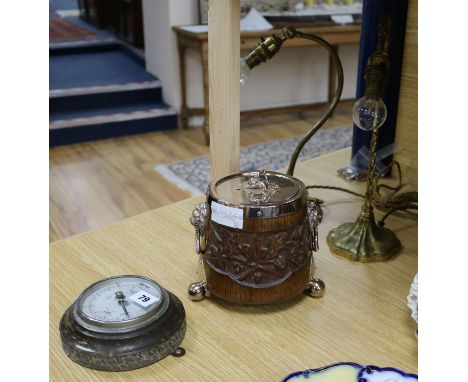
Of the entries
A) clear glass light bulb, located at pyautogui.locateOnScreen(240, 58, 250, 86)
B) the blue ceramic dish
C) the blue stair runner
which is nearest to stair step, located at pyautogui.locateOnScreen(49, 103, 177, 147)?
the blue stair runner

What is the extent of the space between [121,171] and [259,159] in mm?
853

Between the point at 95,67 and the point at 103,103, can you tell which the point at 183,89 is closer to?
the point at 103,103

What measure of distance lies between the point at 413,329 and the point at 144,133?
10.6ft

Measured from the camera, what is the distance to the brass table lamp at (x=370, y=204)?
0.88m

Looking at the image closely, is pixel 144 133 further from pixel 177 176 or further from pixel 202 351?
pixel 202 351

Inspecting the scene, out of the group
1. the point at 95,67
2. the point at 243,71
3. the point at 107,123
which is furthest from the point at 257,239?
the point at 95,67

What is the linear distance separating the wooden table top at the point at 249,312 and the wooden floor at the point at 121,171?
1444 mm

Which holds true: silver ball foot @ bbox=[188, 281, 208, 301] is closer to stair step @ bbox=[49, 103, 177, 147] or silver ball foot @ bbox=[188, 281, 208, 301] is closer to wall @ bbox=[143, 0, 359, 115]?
stair step @ bbox=[49, 103, 177, 147]

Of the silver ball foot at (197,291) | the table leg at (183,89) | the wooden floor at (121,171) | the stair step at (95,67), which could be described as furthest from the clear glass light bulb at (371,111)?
the stair step at (95,67)

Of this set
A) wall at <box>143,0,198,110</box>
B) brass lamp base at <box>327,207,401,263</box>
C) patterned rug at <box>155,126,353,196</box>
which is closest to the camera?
brass lamp base at <box>327,207,401,263</box>

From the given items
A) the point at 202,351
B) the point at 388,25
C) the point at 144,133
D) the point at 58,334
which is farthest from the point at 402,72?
the point at 144,133

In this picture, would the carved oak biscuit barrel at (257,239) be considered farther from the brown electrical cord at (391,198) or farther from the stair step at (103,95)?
the stair step at (103,95)

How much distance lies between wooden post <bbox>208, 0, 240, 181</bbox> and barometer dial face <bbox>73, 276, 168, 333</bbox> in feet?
0.72

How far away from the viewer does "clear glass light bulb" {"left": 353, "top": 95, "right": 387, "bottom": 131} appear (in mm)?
876
